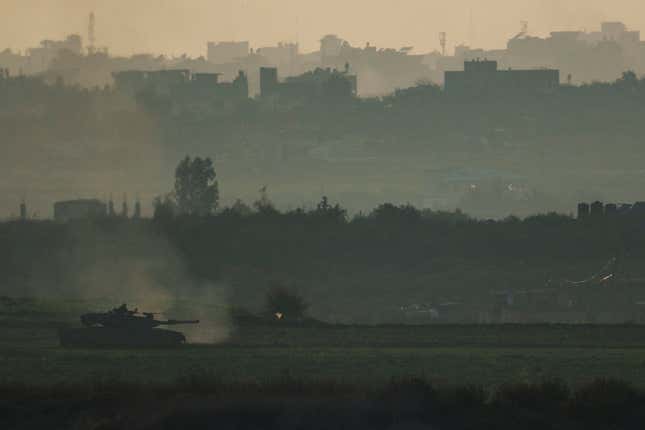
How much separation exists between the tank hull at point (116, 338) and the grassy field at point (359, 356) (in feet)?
1.99

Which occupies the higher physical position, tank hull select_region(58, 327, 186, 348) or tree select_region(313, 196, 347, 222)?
tree select_region(313, 196, 347, 222)

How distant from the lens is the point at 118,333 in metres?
76.4

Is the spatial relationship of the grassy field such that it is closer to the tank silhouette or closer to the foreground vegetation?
the tank silhouette

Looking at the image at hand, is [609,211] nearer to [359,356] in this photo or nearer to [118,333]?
[118,333]

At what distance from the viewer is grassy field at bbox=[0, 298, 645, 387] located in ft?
210

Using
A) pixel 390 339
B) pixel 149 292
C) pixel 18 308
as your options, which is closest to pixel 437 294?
pixel 149 292

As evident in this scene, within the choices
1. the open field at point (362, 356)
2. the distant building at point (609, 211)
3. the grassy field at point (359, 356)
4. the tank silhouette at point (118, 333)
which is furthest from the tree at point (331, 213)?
the tank silhouette at point (118, 333)

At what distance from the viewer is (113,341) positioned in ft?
249

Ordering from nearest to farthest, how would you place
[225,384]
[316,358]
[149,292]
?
[225,384], [316,358], [149,292]

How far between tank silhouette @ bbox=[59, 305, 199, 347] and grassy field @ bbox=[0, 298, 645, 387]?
0.69 meters

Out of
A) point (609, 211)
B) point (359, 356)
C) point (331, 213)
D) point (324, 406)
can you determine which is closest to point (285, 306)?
point (359, 356)

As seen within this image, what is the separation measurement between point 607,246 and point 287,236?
22.6 meters

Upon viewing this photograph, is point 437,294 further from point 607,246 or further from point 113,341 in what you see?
point 113,341

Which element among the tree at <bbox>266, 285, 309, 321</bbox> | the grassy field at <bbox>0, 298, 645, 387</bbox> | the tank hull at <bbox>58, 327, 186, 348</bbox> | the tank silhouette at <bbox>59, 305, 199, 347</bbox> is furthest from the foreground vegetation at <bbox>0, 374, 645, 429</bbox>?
the tree at <bbox>266, 285, 309, 321</bbox>
